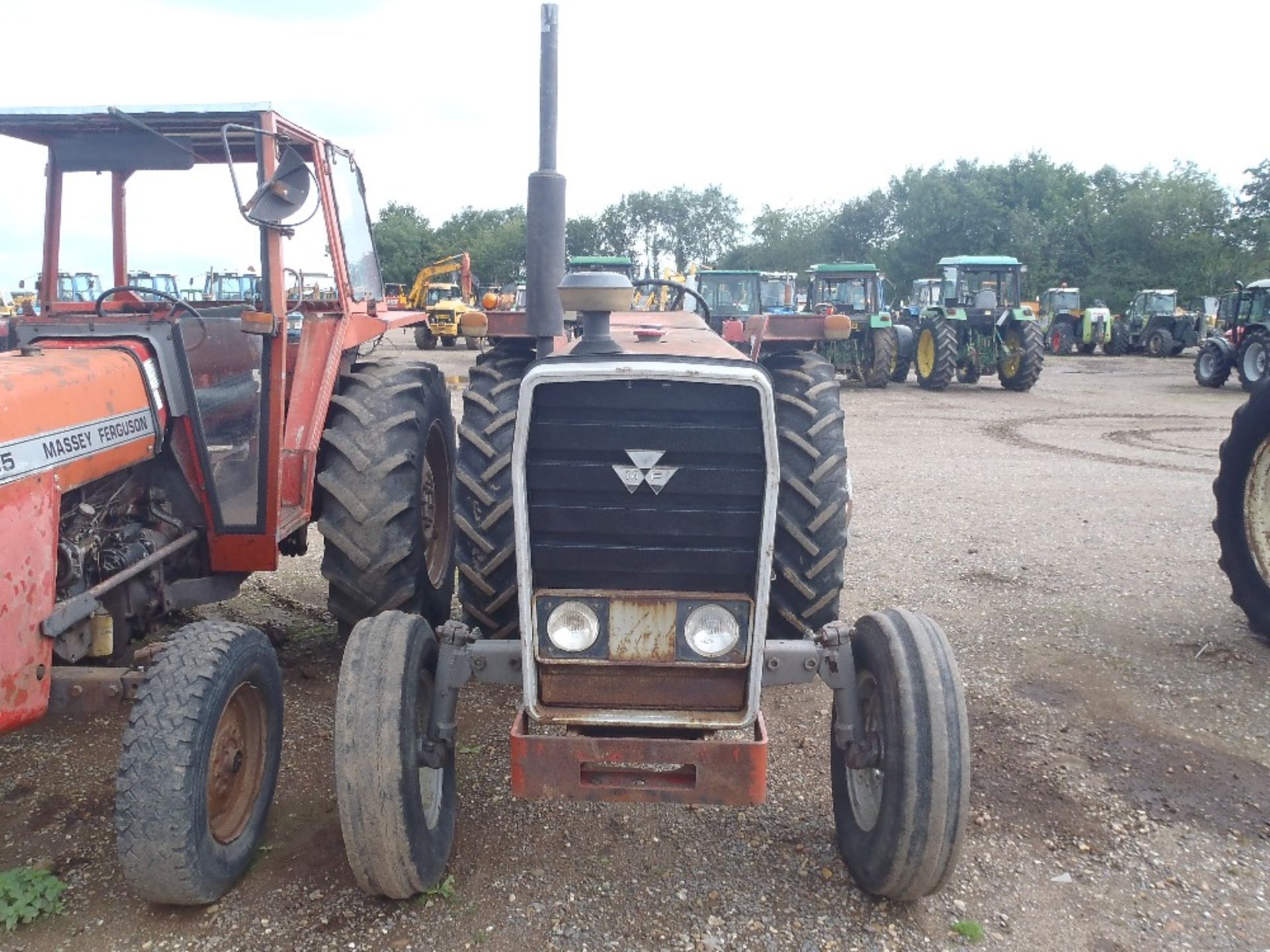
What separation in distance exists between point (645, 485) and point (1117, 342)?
31.4 metres

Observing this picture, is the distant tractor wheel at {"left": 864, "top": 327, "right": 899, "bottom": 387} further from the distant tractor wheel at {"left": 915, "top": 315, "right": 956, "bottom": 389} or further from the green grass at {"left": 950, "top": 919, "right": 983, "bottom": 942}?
the green grass at {"left": 950, "top": 919, "right": 983, "bottom": 942}

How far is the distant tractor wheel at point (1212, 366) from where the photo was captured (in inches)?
740

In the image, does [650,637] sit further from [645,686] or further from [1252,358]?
[1252,358]

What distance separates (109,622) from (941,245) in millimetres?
45946

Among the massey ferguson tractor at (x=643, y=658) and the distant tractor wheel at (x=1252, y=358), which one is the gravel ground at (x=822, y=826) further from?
the distant tractor wheel at (x=1252, y=358)

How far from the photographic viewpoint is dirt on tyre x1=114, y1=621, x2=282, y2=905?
2.49m

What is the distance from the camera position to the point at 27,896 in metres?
2.69

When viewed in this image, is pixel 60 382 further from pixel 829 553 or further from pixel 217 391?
pixel 829 553

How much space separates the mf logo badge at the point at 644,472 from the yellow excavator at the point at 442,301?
25.0m

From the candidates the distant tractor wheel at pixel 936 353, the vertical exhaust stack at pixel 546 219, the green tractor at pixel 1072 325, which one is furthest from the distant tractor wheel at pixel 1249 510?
→ the green tractor at pixel 1072 325

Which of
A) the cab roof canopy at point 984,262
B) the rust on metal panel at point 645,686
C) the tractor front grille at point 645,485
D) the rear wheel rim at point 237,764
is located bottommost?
the rear wheel rim at point 237,764

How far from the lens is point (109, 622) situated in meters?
Answer: 3.21

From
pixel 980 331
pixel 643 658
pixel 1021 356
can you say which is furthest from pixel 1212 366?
pixel 643 658

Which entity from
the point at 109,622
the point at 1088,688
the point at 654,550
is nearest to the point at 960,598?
the point at 1088,688
